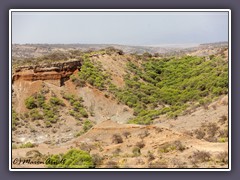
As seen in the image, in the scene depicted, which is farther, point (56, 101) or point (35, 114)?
point (56, 101)

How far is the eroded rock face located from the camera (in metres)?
13.8

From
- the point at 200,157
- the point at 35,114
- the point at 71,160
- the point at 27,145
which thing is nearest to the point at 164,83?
the point at 200,157

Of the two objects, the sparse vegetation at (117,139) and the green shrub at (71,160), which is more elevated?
the sparse vegetation at (117,139)

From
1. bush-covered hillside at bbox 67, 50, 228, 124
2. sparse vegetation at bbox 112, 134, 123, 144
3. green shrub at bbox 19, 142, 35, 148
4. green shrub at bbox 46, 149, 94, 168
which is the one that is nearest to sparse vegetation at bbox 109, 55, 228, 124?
bush-covered hillside at bbox 67, 50, 228, 124

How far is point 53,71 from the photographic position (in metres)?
14.6

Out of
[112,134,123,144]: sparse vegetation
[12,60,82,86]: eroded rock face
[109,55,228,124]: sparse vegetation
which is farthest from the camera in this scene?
[12,60,82,86]: eroded rock face

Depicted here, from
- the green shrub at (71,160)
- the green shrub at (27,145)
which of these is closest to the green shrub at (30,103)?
the green shrub at (27,145)

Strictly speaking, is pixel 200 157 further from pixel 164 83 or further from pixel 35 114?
pixel 35 114

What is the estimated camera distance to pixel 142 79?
550 inches

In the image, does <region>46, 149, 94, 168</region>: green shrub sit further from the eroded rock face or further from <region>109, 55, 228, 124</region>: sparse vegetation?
the eroded rock face

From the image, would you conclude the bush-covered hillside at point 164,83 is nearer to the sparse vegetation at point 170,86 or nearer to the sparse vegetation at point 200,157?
the sparse vegetation at point 170,86

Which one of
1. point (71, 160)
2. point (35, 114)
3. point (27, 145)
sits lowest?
point (71, 160)

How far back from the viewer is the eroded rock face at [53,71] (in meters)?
13.8
